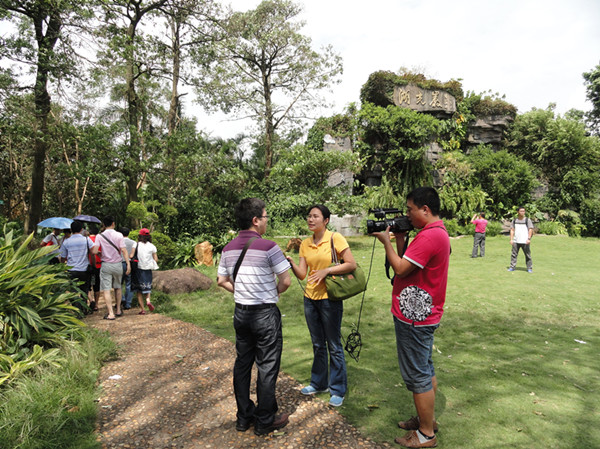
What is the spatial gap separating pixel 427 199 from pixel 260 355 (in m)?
1.70

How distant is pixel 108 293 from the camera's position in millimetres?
5918

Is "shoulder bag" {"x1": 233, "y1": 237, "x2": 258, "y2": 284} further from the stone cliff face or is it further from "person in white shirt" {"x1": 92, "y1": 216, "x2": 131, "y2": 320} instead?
the stone cliff face

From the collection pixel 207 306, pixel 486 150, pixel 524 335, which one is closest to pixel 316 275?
pixel 524 335

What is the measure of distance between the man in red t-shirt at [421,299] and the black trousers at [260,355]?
36.9 inches

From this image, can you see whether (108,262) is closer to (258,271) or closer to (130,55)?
(258,271)

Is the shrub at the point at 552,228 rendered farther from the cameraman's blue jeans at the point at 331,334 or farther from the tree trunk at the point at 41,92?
the tree trunk at the point at 41,92

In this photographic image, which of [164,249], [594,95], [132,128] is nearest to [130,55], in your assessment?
[132,128]

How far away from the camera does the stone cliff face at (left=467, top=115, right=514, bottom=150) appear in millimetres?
21125

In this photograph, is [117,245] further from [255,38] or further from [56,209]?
[255,38]

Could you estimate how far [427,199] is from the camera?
2.62 metres

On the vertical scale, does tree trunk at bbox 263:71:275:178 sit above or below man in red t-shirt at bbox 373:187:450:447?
above

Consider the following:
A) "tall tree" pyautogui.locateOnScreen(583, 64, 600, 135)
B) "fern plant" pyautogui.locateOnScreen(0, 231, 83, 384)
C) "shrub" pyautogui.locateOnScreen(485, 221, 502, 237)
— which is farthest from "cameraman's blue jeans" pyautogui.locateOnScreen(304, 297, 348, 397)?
"tall tree" pyautogui.locateOnScreen(583, 64, 600, 135)

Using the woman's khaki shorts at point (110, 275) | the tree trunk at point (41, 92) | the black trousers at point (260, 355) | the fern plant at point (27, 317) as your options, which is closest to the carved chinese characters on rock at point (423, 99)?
the tree trunk at point (41, 92)

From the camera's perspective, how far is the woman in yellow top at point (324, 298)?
10.3 feet
